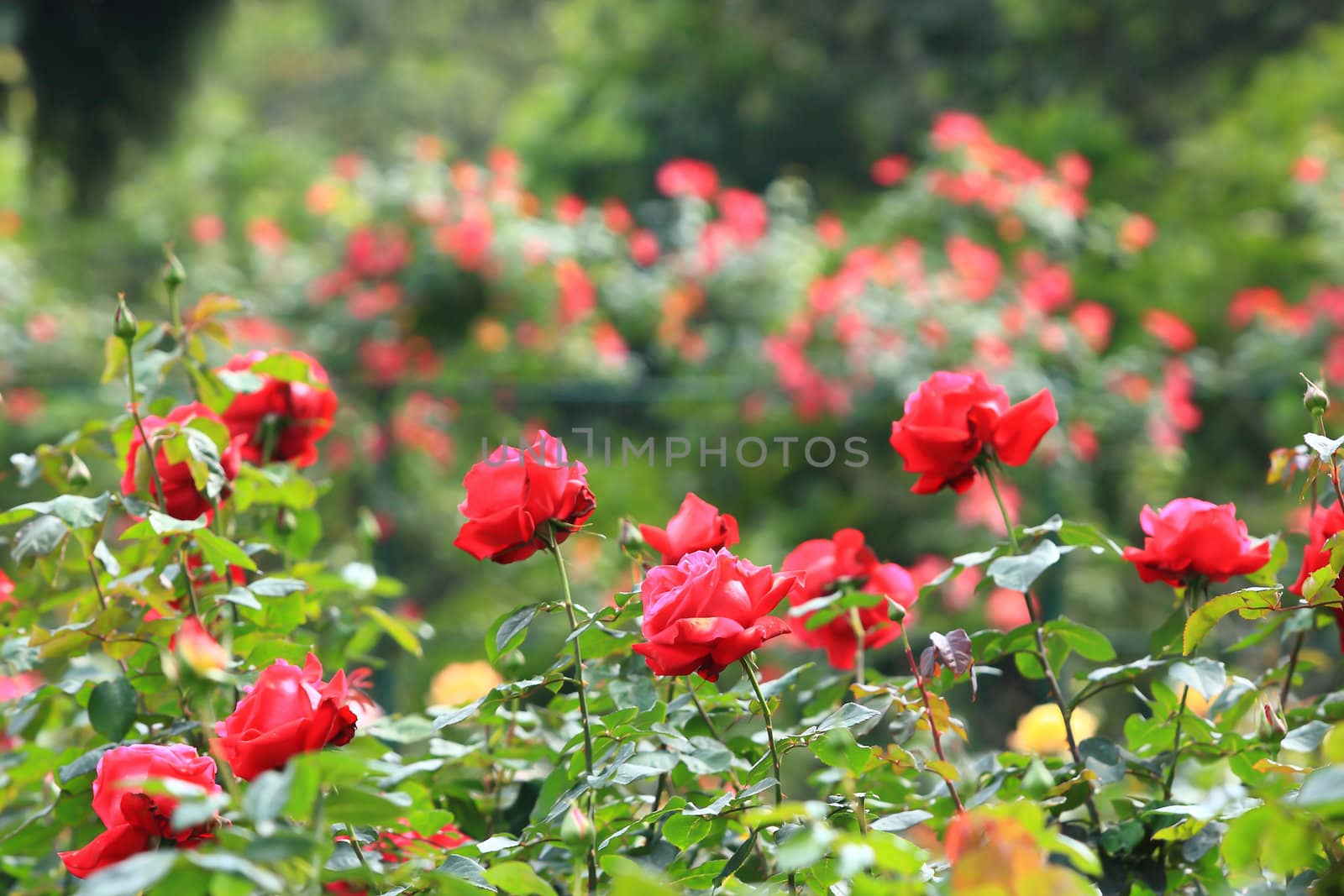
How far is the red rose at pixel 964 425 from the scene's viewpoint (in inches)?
37.2

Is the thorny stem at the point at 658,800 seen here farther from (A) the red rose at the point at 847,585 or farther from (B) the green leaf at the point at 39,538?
(B) the green leaf at the point at 39,538

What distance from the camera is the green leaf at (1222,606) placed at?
79 cm

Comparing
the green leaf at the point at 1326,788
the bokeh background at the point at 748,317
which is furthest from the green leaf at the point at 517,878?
the bokeh background at the point at 748,317

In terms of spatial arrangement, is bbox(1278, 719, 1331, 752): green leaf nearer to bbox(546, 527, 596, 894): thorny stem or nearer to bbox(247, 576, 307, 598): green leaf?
bbox(546, 527, 596, 894): thorny stem

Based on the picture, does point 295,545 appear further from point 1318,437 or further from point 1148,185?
point 1148,185

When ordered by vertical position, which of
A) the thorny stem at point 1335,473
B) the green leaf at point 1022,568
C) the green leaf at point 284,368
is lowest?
the green leaf at point 1022,568

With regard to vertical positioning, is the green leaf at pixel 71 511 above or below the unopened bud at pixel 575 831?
above

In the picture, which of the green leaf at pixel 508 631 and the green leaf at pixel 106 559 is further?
the green leaf at pixel 106 559

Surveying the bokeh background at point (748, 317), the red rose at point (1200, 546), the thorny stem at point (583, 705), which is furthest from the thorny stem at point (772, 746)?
the bokeh background at point (748, 317)

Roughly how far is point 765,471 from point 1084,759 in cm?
288

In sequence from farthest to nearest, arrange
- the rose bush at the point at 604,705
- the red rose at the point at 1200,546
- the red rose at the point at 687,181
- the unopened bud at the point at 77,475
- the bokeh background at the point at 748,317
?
the red rose at the point at 687,181
the bokeh background at the point at 748,317
the unopened bud at the point at 77,475
the red rose at the point at 1200,546
the rose bush at the point at 604,705

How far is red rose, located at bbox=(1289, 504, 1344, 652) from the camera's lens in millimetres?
859

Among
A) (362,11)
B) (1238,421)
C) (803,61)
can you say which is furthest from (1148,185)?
(362,11)

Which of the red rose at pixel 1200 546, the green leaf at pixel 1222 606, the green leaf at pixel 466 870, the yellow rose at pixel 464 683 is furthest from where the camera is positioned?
the yellow rose at pixel 464 683
